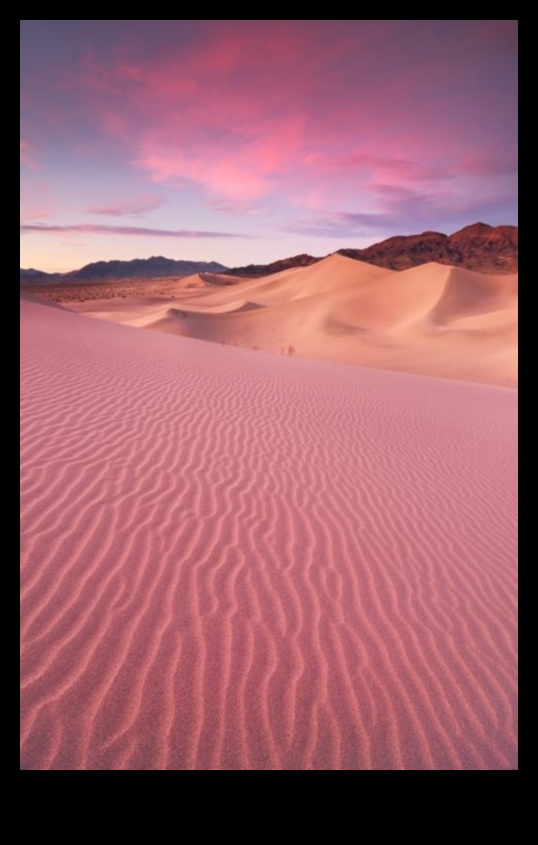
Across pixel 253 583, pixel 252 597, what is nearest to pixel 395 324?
pixel 253 583

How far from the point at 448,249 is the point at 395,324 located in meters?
153

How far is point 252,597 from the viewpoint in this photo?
11.7 feet

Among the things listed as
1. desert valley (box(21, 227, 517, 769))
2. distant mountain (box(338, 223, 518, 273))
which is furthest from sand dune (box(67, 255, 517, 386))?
distant mountain (box(338, 223, 518, 273))

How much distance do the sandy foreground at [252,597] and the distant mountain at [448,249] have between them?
152230 millimetres

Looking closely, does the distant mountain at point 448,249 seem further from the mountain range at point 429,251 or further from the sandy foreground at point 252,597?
the sandy foreground at point 252,597

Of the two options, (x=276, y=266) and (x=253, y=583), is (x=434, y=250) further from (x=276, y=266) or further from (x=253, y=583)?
(x=253, y=583)

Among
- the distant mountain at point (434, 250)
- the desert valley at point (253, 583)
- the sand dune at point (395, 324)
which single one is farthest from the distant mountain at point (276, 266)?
the desert valley at point (253, 583)

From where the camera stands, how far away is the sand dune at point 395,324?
87.0 ft

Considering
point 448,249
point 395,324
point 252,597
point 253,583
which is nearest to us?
point 252,597

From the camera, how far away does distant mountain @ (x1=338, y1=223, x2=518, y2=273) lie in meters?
156

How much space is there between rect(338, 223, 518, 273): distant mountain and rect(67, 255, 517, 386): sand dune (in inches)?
4239

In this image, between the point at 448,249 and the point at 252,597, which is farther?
the point at 448,249

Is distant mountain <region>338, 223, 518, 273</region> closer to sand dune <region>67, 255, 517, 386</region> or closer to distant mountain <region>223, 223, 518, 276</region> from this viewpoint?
distant mountain <region>223, 223, 518, 276</region>
